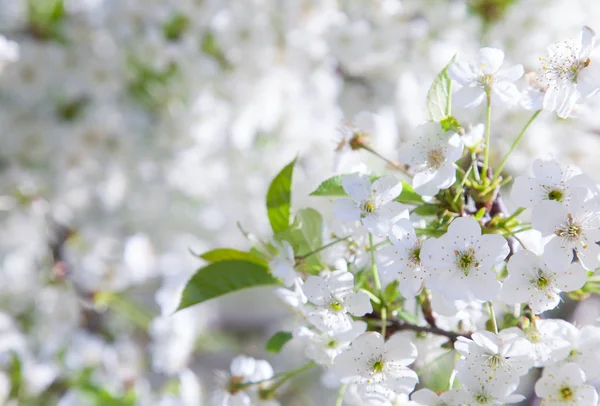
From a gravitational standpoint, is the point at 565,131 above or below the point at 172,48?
below

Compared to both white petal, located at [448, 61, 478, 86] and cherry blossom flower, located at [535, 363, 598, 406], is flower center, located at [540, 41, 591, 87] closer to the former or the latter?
white petal, located at [448, 61, 478, 86]

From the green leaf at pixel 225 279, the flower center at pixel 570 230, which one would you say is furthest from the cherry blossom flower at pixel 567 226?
the green leaf at pixel 225 279

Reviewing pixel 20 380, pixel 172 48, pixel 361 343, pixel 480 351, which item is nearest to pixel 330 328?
pixel 361 343

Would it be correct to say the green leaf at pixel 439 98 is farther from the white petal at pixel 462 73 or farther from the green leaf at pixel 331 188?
the green leaf at pixel 331 188

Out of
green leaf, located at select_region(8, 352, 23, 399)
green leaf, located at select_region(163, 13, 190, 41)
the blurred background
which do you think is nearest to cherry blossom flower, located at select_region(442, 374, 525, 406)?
the blurred background

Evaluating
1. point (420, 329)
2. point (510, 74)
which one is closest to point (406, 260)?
point (420, 329)

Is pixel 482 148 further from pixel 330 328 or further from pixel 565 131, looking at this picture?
pixel 565 131

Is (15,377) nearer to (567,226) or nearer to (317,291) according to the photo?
(317,291)

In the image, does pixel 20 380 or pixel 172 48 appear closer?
pixel 20 380
